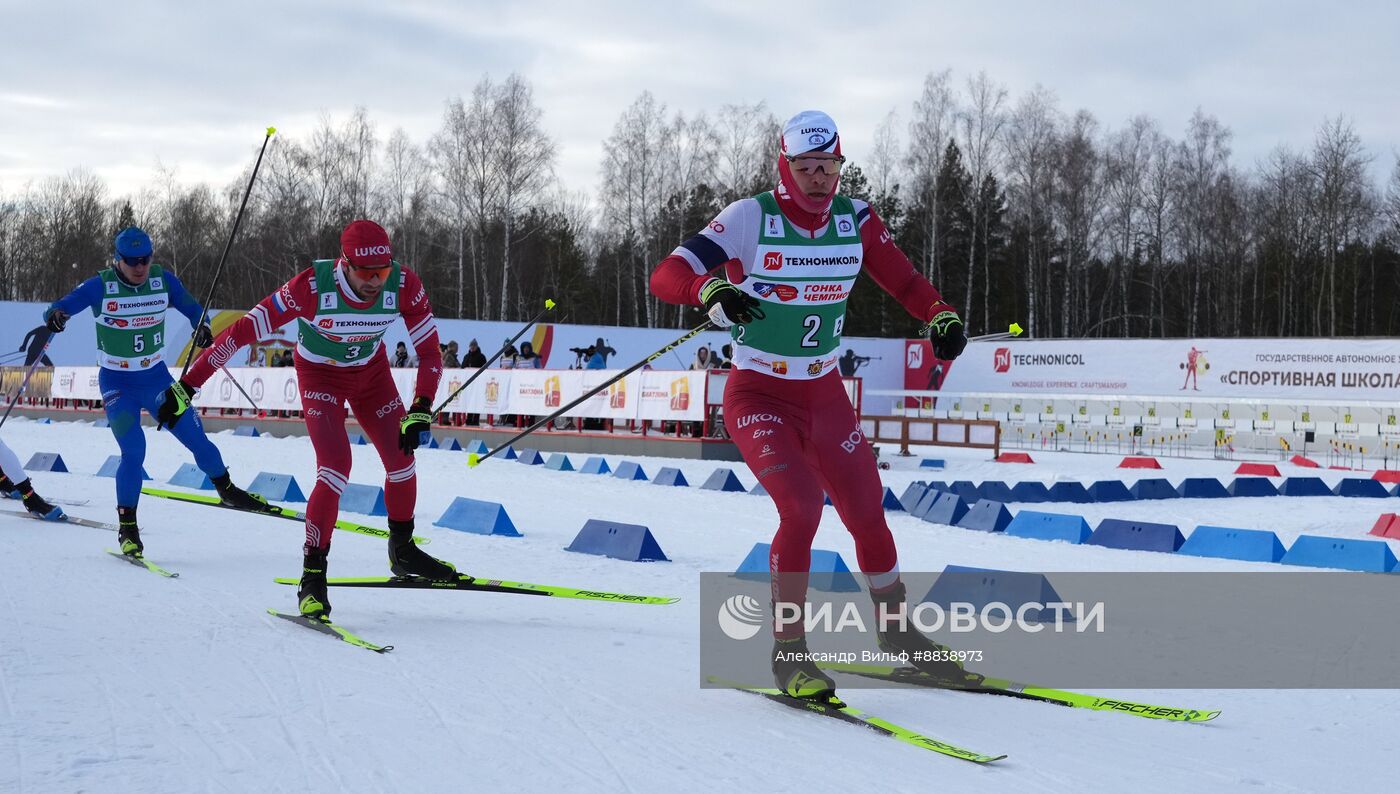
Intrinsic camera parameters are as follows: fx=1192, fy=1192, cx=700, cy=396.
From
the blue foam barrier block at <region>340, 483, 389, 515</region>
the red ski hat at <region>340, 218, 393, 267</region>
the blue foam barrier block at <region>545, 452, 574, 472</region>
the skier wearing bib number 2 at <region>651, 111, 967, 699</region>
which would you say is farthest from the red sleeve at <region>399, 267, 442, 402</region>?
the blue foam barrier block at <region>545, 452, 574, 472</region>

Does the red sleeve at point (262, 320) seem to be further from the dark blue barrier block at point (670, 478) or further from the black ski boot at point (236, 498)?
the dark blue barrier block at point (670, 478)

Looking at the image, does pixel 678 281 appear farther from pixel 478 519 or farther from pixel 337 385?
pixel 478 519

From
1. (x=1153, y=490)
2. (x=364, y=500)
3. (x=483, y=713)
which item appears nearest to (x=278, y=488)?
(x=364, y=500)

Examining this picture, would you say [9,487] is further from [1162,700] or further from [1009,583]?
[1162,700]

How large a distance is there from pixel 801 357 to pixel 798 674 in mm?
1095

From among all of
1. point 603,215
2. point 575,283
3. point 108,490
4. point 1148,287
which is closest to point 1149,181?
point 1148,287

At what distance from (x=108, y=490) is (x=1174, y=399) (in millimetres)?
18168

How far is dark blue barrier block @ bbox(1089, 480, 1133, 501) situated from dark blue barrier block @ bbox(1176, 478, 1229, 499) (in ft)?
2.11

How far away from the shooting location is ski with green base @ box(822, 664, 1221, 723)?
3.78m

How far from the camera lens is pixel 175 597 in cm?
573

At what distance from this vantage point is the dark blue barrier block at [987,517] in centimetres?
970

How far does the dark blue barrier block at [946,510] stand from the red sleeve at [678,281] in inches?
261

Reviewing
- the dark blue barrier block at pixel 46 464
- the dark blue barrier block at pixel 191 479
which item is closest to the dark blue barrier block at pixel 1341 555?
the dark blue barrier block at pixel 191 479

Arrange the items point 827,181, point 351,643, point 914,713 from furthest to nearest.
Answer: point 351,643, point 827,181, point 914,713
